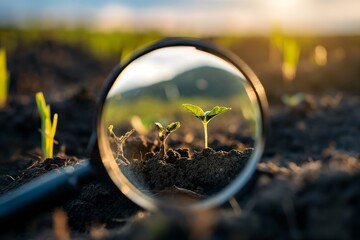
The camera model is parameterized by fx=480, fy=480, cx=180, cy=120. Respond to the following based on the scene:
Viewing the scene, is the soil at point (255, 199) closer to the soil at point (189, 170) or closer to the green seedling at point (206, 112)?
the soil at point (189, 170)

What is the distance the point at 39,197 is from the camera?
1.81 m

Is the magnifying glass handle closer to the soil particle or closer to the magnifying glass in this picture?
the magnifying glass

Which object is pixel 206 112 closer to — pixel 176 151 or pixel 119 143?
pixel 176 151

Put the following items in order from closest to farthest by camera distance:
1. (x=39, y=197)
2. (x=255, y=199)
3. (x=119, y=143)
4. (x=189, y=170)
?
1. (x=255, y=199)
2. (x=39, y=197)
3. (x=119, y=143)
4. (x=189, y=170)

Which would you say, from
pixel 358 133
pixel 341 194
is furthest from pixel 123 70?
pixel 358 133

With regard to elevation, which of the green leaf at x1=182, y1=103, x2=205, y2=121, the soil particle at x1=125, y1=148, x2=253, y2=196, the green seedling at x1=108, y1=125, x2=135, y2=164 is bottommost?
the soil particle at x1=125, y1=148, x2=253, y2=196

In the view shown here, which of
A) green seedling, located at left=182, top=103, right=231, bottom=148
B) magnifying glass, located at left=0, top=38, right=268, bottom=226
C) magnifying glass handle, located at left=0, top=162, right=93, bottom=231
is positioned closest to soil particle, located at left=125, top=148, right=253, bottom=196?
magnifying glass, located at left=0, top=38, right=268, bottom=226

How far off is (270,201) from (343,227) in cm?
23

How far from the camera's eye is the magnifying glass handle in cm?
178

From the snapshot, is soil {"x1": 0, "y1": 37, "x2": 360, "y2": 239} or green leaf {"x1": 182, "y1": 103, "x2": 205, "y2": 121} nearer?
soil {"x1": 0, "y1": 37, "x2": 360, "y2": 239}

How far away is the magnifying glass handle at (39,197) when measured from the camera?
1780 mm

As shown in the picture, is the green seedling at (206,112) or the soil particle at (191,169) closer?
the soil particle at (191,169)

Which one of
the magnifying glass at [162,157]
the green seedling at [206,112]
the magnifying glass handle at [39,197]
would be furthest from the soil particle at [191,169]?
the magnifying glass handle at [39,197]

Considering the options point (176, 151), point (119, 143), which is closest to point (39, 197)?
point (119, 143)
